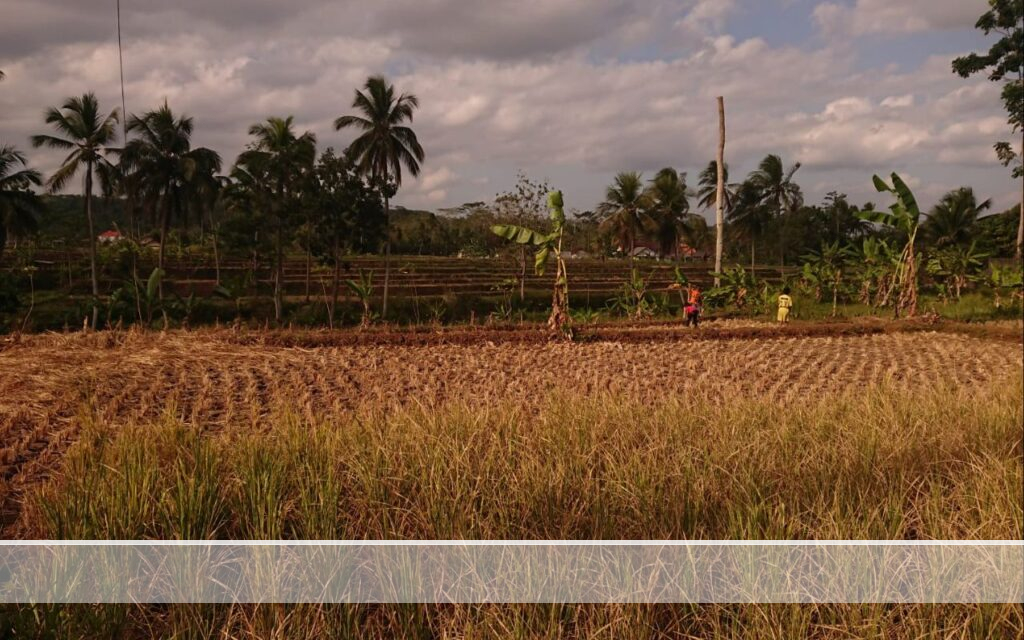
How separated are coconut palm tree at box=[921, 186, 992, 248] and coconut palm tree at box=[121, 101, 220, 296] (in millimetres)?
28528

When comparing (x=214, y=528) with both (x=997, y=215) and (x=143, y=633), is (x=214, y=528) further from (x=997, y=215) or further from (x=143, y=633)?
(x=997, y=215)

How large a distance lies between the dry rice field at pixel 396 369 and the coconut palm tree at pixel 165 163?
2049 cm

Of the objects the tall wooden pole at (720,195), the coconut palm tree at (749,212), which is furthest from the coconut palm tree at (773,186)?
the tall wooden pole at (720,195)

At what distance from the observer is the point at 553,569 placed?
89.1 inches

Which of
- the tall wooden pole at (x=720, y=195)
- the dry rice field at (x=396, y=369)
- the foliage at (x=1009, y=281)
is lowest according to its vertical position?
the dry rice field at (x=396, y=369)

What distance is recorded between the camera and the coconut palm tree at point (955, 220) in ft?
81.5

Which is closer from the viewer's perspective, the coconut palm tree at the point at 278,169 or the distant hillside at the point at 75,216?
the coconut palm tree at the point at 278,169

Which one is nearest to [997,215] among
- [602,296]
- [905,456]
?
[602,296]

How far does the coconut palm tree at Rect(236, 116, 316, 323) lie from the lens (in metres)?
21.7

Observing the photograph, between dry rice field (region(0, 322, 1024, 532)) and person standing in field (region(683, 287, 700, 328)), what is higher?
person standing in field (region(683, 287, 700, 328))

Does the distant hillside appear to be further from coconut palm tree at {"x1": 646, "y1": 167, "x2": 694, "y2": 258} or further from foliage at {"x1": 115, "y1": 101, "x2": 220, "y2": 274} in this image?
coconut palm tree at {"x1": 646, "y1": 167, "x2": 694, "y2": 258}

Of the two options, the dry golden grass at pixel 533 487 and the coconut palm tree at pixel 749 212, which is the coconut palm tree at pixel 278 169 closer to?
the dry golden grass at pixel 533 487

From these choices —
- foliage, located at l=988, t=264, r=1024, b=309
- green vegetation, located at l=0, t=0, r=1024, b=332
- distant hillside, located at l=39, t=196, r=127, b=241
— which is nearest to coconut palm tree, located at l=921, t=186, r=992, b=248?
green vegetation, located at l=0, t=0, r=1024, b=332

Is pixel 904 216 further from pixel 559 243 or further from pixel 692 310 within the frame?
pixel 559 243
